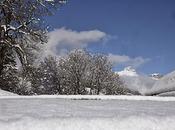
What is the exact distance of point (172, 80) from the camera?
12156mm

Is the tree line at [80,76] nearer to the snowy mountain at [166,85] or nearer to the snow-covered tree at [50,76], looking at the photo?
the snow-covered tree at [50,76]

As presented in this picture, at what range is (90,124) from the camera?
3963 millimetres

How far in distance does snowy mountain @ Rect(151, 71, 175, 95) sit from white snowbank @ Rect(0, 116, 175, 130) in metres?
8.10

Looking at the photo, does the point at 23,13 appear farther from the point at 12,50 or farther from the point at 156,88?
the point at 156,88

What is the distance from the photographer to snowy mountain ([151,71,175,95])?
12.2m

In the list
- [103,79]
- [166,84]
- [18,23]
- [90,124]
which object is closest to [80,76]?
[103,79]

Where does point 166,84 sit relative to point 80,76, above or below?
below

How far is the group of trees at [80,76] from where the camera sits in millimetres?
60188

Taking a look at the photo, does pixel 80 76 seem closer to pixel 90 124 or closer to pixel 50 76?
pixel 50 76

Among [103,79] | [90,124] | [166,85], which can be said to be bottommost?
[90,124]

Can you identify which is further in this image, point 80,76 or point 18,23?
point 80,76

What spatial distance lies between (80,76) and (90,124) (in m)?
56.3

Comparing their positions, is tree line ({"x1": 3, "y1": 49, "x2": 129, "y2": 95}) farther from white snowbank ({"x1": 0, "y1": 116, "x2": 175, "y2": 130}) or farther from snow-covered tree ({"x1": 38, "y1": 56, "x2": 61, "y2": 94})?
white snowbank ({"x1": 0, "y1": 116, "x2": 175, "y2": 130})

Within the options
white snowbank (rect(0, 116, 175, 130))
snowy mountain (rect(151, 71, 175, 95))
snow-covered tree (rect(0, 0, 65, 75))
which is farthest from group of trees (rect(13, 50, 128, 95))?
Result: white snowbank (rect(0, 116, 175, 130))
